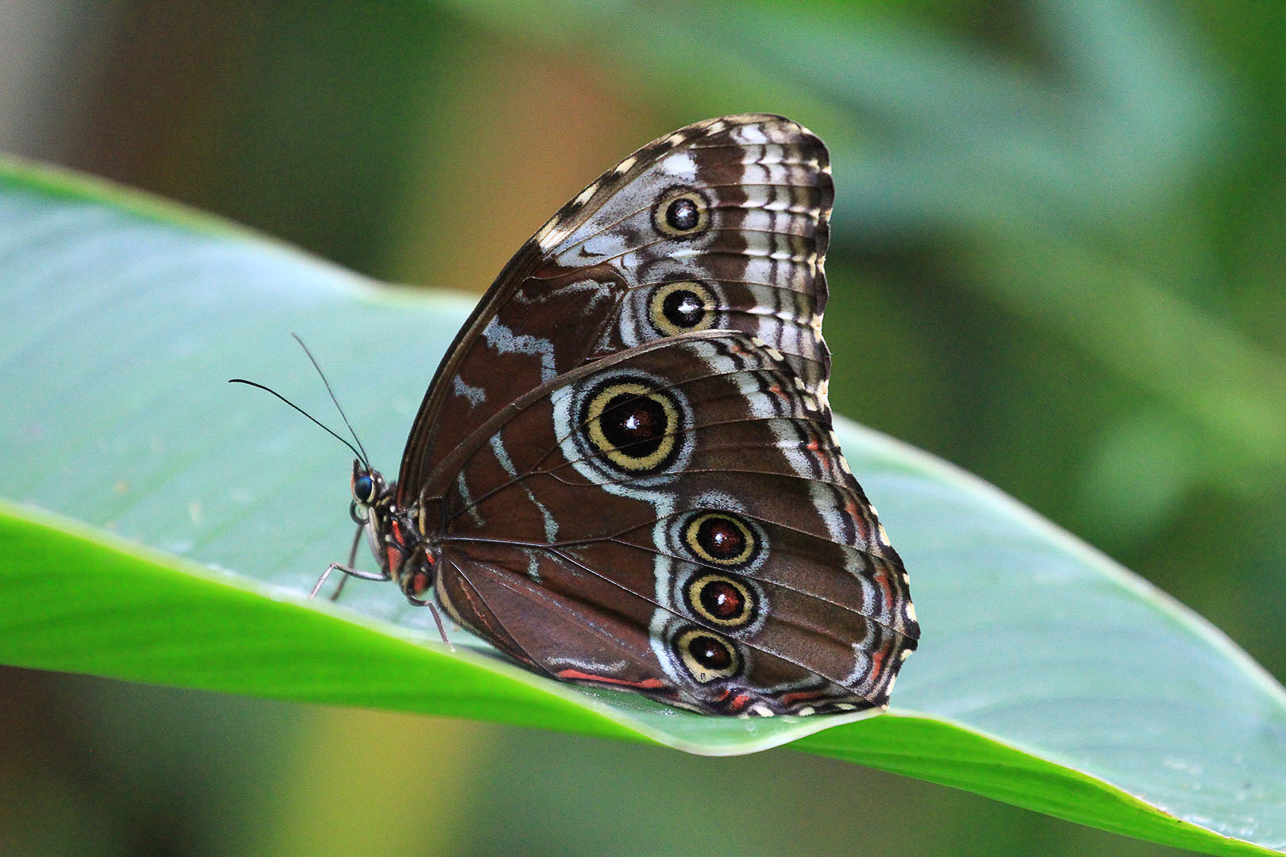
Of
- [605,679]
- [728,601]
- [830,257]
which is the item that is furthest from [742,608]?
[830,257]

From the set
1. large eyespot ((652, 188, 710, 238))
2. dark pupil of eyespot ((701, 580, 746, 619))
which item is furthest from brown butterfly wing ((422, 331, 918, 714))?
large eyespot ((652, 188, 710, 238))

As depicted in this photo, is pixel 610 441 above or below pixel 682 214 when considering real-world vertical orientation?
below

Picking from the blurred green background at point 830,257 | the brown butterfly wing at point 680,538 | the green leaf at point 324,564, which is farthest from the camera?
the blurred green background at point 830,257

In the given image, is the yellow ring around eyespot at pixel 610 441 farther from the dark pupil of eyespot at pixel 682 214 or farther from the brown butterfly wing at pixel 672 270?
the dark pupil of eyespot at pixel 682 214

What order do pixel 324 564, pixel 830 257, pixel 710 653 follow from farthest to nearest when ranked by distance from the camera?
1. pixel 830 257
2. pixel 324 564
3. pixel 710 653

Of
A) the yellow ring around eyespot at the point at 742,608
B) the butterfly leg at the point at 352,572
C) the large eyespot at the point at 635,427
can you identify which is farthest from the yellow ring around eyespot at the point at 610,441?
the butterfly leg at the point at 352,572

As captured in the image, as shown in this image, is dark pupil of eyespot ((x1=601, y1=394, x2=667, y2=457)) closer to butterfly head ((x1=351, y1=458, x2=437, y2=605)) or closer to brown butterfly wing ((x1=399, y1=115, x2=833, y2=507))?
brown butterfly wing ((x1=399, y1=115, x2=833, y2=507))

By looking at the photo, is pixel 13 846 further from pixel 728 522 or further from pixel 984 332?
pixel 984 332

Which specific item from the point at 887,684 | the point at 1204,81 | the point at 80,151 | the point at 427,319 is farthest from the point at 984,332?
the point at 80,151

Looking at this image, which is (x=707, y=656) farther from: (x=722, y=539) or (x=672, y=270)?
(x=672, y=270)
